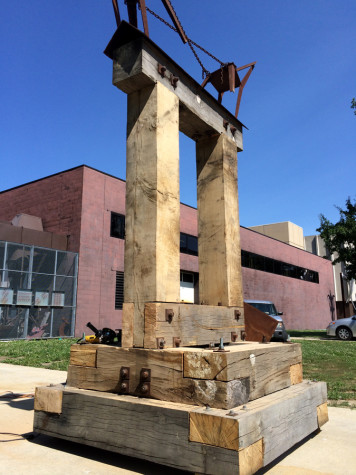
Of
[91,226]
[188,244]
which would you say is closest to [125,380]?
[91,226]

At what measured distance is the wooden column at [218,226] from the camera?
331 cm

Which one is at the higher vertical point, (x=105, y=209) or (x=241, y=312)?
(x=105, y=209)

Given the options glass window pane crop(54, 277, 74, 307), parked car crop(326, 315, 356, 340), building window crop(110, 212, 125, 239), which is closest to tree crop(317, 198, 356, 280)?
parked car crop(326, 315, 356, 340)

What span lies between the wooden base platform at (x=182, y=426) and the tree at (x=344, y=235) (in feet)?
63.1

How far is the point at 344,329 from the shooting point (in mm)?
16359

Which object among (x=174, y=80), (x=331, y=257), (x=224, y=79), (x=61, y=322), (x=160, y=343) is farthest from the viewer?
(x=331, y=257)

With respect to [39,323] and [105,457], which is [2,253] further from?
[105,457]

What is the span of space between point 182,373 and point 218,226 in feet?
4.81

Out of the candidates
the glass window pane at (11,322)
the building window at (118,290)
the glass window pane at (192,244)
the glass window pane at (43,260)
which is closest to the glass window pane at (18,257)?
the glass window pane at (43,260)

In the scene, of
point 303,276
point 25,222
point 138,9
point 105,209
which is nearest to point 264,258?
point 303,276

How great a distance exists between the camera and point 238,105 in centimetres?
404

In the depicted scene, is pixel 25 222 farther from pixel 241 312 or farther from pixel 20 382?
pixel 241 312

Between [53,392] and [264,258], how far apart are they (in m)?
27.5

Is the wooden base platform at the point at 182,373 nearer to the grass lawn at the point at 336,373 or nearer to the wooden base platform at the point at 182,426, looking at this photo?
the wooden base platform at the point at 182,426
